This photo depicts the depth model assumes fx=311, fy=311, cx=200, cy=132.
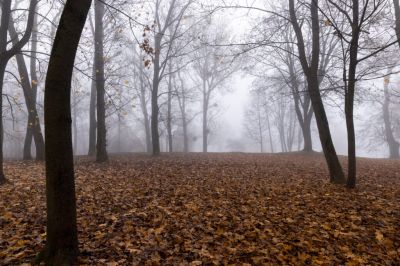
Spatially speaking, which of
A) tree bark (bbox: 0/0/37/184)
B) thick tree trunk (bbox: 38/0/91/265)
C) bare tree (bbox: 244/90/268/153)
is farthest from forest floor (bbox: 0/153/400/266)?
A: bare tree (bbox: 244/90/268/153)

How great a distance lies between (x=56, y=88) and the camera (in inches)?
164

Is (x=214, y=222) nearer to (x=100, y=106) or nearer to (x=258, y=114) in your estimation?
(x=100, y=106)

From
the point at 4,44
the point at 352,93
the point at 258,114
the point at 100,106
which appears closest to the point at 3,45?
the point at 4,44

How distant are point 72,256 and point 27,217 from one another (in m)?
2.48

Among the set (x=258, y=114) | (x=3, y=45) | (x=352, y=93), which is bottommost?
(x=352, y=93)

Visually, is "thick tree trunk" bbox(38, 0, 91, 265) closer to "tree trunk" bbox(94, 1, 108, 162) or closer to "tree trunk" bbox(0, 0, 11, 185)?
"tree trunk" bbox(0, 0, 11, 185)

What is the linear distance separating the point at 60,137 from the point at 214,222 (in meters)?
3.48

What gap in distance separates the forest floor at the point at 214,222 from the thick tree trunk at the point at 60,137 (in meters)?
0.49

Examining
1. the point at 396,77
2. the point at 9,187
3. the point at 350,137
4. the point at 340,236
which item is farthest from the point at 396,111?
the point at 9,187

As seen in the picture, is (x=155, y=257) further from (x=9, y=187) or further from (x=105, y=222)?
(x=9, y=187)

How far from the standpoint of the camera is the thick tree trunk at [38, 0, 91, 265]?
4.15 meters

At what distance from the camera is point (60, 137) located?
13.6 ft

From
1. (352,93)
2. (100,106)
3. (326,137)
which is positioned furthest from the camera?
(100,106)

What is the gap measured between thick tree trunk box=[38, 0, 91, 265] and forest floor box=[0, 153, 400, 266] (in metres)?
0.49
